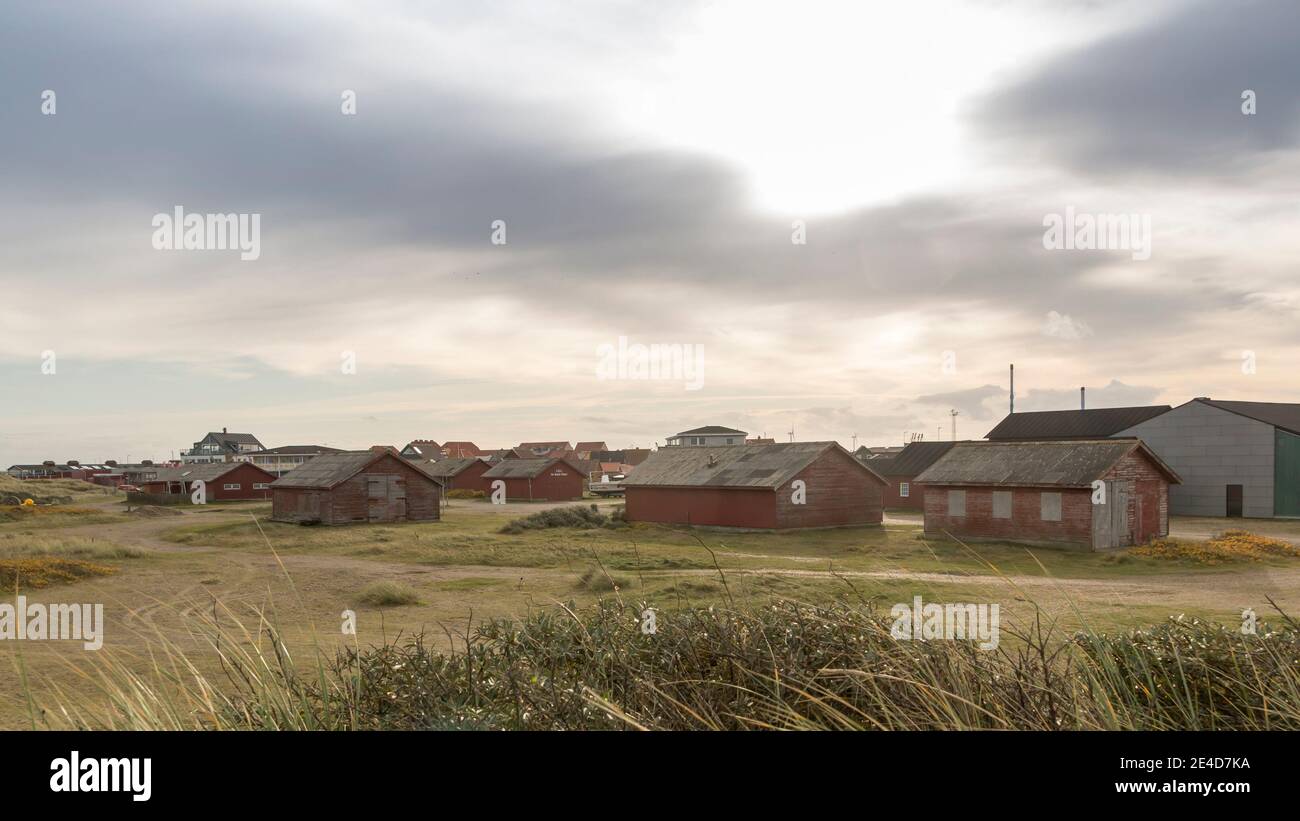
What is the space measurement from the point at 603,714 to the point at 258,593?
71.3 feet

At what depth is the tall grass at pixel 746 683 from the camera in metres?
5.55

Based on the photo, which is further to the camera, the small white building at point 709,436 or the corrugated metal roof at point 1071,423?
the small white building at point 709,436

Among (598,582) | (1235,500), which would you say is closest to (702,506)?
(598,582)

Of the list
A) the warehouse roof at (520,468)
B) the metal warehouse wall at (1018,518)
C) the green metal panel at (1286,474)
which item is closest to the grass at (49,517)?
the warehouse roof at (520,468)

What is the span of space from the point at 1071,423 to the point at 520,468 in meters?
47.1

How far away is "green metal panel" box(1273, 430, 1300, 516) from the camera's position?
49.8m

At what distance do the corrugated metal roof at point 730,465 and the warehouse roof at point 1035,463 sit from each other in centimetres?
708

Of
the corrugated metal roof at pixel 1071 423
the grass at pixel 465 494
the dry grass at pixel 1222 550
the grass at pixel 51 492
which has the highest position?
the corrugated metal roof at pixel 1071 423

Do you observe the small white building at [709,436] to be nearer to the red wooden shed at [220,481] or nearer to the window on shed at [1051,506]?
the red wooden shed at [220,481]

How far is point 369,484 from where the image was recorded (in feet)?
175
